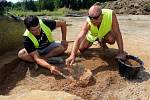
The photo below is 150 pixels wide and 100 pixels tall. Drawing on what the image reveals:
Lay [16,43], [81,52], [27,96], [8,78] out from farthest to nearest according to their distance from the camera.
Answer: [16,43], [81,52], [8,78], [27,96]

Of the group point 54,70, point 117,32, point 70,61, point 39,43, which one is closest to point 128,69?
point 117,32

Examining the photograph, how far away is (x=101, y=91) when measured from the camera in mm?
5324

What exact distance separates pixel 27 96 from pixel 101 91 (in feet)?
4.00

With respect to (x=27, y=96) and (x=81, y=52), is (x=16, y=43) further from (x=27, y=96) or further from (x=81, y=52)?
(x=27, y=96)

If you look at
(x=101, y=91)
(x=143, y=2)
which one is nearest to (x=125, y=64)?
(x=101, y=91)

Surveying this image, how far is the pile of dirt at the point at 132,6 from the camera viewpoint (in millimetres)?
18219

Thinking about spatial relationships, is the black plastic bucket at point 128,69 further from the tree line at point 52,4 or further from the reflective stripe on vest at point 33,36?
the tree line at point 52,4

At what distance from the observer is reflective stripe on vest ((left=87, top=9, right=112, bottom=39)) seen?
235 inches

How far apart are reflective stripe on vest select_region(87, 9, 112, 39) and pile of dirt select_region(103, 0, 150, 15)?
39.4ft

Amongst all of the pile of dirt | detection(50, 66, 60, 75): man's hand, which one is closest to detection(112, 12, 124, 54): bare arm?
detection(50, 66, 60, 75): man's hand

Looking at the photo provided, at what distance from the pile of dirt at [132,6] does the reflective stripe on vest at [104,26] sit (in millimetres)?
12015

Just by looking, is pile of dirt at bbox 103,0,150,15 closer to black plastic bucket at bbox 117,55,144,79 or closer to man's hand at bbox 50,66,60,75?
black plastic bucket at bbox 117,55,144,79

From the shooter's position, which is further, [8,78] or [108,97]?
[8,78]

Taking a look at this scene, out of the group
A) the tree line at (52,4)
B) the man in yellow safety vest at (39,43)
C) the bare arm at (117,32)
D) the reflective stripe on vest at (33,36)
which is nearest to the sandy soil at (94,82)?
the man in yellow safety vest at (39,43)
